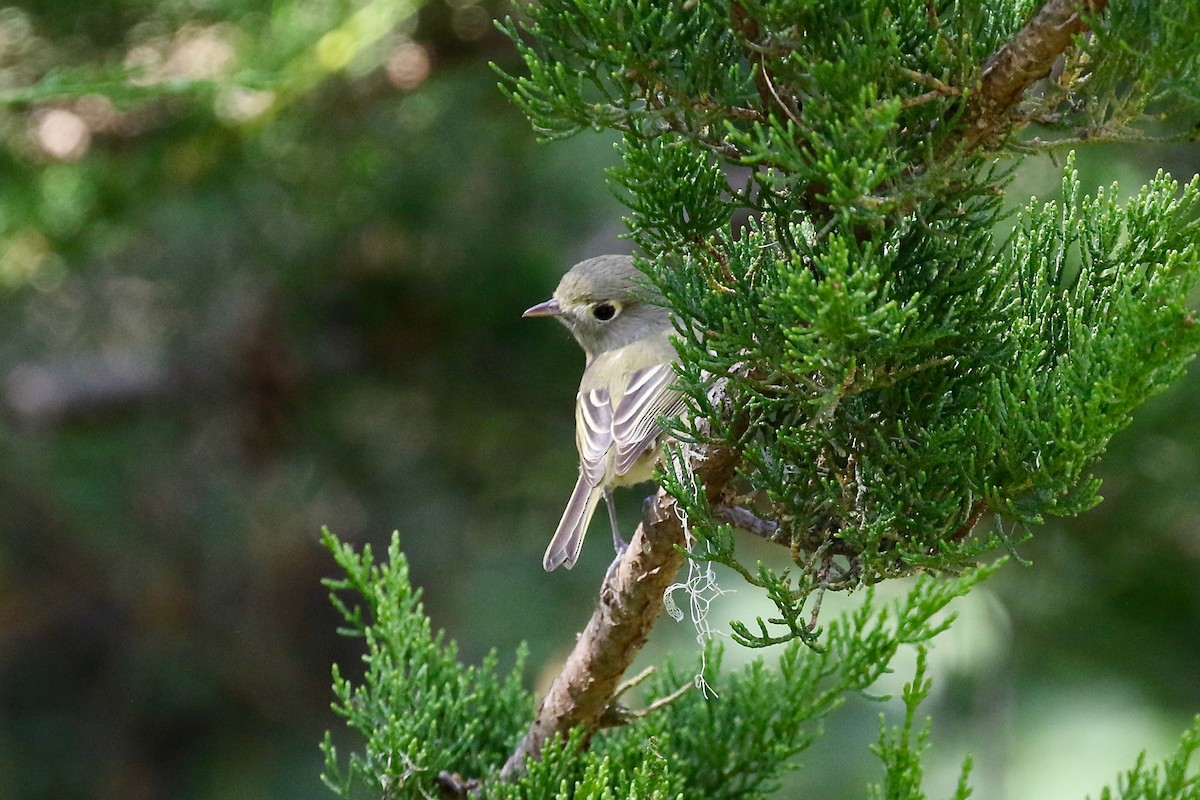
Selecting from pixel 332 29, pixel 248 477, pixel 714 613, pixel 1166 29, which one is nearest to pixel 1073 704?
pixel 714 613

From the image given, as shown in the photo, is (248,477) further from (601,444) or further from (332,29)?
(601,444)

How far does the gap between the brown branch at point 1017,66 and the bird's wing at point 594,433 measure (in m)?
1.52

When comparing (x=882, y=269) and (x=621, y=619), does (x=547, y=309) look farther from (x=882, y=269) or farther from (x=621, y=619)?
(x=882, y=269)

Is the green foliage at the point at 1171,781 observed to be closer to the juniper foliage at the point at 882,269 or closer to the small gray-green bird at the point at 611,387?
the juniper foliage at the point at 882,269

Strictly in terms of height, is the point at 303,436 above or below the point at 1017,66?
above

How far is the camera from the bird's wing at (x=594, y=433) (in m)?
3.12

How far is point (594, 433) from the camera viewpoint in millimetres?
3211

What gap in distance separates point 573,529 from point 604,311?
0.96m

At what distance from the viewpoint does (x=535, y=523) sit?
15.4ft

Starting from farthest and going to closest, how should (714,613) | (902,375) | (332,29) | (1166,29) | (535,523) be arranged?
(714,613), (535,523), (332,29), (902,375), (1166,29)

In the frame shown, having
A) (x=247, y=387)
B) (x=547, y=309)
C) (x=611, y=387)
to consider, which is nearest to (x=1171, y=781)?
(x=611, y=387)

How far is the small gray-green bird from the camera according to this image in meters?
2.98

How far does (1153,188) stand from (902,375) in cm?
49

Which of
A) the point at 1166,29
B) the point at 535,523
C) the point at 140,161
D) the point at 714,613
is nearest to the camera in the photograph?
the point at 1166,29
